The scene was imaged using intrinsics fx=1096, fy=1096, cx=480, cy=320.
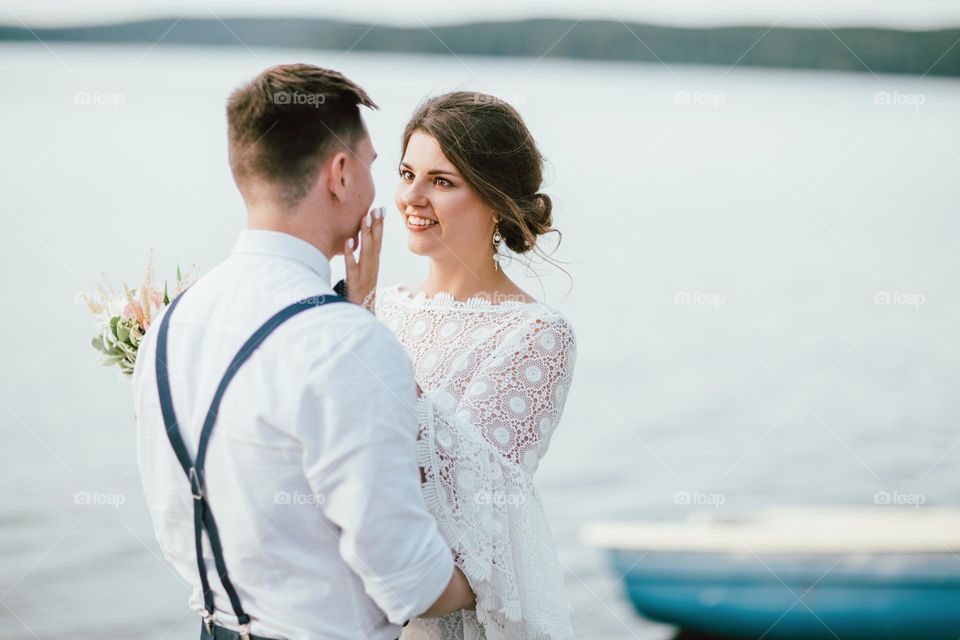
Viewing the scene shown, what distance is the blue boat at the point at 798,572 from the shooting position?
5094mm

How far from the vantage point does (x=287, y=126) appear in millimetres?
1749

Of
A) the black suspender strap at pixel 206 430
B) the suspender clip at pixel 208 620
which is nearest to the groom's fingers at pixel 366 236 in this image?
the black suspender strap at pixel 206 430

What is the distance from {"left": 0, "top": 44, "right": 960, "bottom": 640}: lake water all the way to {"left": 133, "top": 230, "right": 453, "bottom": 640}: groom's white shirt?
64.2 inches

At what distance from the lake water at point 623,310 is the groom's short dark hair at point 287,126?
146 centimetres

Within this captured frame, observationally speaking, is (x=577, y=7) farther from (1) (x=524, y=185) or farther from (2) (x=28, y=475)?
(1) (x=524, y=185)

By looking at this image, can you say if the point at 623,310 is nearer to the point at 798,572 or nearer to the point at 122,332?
the point at 798,572

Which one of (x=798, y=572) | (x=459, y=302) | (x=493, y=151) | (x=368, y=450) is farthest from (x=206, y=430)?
(x=798, y=572)

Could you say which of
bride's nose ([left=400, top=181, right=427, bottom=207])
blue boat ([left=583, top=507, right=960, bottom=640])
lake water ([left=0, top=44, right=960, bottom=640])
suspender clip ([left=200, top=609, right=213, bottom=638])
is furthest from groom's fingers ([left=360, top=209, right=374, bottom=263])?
blue boat ([left=583, top=507, right=960, bottom=640])

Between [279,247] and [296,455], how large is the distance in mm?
341

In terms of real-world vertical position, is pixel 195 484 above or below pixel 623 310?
below

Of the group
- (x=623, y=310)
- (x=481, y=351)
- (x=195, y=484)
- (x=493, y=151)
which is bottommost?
(x=195, y=484)

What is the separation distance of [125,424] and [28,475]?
1.04m

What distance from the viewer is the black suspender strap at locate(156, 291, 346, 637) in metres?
1.65

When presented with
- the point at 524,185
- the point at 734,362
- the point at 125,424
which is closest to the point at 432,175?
the point at 524,185
